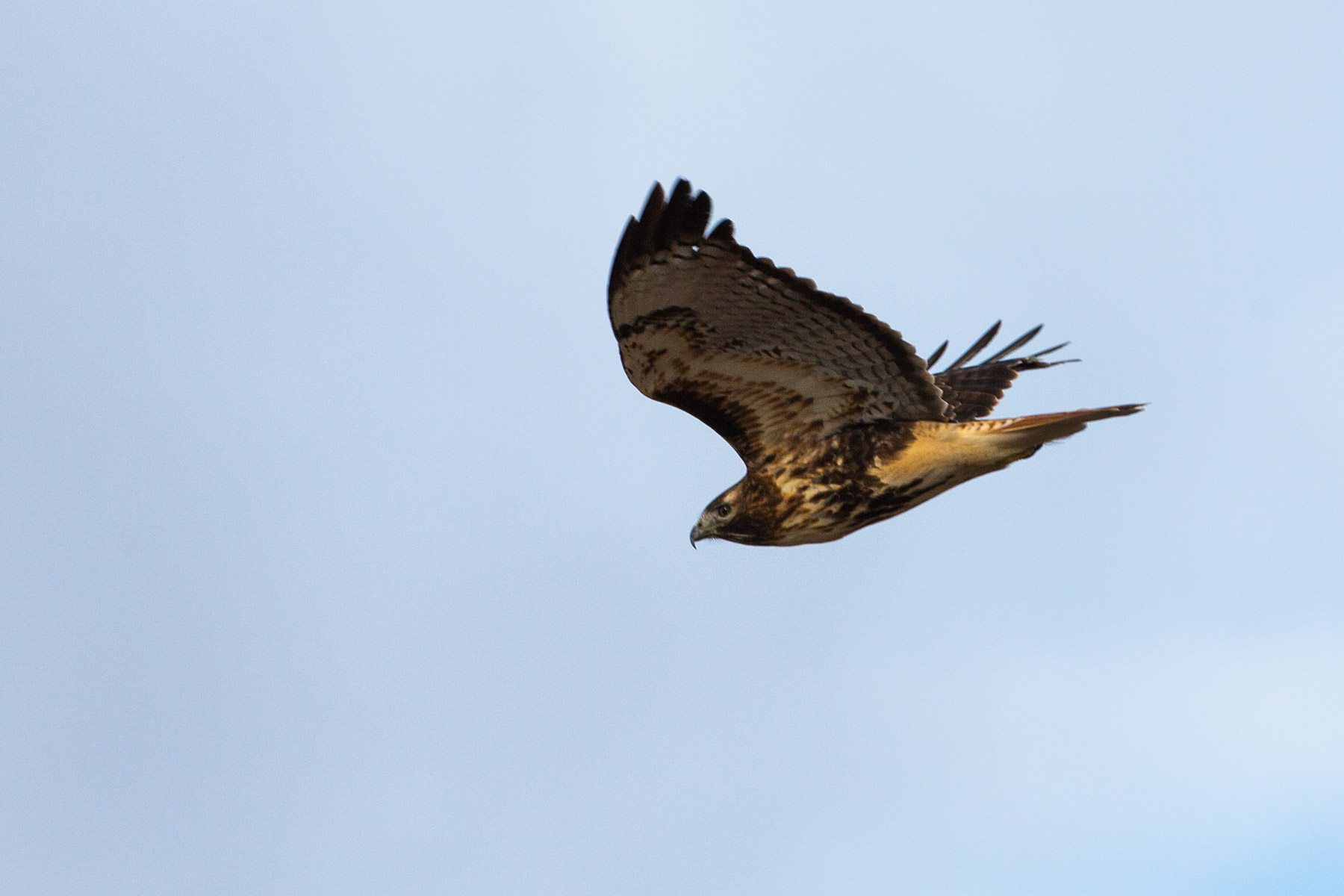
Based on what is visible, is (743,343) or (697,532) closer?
(743,343)

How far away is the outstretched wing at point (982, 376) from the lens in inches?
417

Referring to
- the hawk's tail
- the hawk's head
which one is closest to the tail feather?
the hawk's tail

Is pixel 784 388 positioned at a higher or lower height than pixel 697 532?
higher

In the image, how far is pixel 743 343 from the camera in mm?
8562

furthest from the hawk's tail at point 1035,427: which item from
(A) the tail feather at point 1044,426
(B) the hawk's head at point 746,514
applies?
(B) the hawk's head at point 746,514

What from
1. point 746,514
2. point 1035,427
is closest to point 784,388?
point 746,514

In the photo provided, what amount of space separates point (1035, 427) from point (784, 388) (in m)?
1.54

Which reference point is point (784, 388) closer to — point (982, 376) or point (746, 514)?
point (746, 514)

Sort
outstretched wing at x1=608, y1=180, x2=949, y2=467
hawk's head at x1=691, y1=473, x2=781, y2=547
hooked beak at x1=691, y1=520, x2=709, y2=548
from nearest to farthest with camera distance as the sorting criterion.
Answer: outstretched wing at x1=608, y1=180, x2=949, y2=467
hawk's head at x1=691, y1=473, x2=781, y2=547
hooked beak at x1=691, y1=520, x2=709, y2=548

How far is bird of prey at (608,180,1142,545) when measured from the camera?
795 cm

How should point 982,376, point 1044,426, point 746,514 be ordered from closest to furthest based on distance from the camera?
point 1044,426
point 746,514
point 982,376

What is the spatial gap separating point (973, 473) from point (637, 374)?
7.15 ft

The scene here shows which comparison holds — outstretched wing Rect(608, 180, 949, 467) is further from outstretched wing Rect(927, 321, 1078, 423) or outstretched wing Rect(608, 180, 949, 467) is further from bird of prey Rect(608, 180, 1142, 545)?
outstretched wing Rect(927, 321, 1078, 423)

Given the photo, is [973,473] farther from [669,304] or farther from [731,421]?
[669,304]
